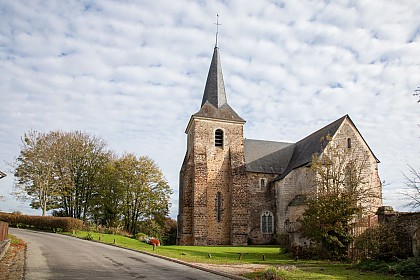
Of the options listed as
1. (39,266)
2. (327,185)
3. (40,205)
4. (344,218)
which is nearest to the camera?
(39,266)

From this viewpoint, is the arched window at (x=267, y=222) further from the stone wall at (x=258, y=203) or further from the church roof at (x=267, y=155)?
the church roof at (x=267, y=155)

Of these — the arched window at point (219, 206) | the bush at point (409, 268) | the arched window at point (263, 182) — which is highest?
the arched window at point (263, 182)

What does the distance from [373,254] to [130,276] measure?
1032 centimetres

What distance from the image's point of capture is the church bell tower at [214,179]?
3275 cm

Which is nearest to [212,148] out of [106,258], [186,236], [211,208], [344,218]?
[211,208]

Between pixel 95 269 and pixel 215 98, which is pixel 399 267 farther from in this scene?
pixel 215 98

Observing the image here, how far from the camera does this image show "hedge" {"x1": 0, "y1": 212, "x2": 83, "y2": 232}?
33.6m

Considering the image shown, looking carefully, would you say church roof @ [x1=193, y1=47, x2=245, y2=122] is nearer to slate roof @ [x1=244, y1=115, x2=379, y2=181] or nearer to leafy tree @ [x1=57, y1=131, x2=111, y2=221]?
slate roof @ [x1=244, y1=115, x2=379, y2=181]

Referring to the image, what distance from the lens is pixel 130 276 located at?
38.9 feet

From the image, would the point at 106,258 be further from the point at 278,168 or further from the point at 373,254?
the point at 278,168

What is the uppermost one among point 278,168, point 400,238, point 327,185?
point 278,168

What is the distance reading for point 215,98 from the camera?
3638cm

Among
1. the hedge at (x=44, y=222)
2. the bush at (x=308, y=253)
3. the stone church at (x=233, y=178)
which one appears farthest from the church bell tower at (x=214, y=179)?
the bush at (x=308, y=253)

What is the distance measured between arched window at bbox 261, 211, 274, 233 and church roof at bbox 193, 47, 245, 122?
8.71 m
